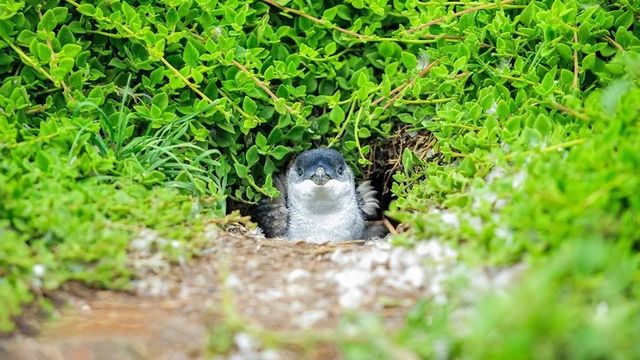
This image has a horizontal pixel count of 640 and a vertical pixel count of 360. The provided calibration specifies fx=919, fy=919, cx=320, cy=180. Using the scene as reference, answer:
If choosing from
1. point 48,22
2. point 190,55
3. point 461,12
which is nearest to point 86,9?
point 48,22

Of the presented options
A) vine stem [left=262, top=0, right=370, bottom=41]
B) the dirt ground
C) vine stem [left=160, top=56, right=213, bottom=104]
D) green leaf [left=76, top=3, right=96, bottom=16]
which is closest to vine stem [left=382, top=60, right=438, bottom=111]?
vine stem [left=262, top=0, right=370, bottom=41]

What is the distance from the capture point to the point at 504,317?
2.44m

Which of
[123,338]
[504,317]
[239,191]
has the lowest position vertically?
[239,191]

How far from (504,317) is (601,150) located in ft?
3.48

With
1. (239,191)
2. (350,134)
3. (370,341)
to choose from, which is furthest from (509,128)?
(370,341)

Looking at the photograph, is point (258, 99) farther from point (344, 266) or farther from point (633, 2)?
point (633, 2)

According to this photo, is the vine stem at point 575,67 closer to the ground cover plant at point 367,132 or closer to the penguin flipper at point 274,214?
the ground cover plant at point 367,132

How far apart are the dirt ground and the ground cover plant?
0.10 meters

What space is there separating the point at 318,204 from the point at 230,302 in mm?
2226

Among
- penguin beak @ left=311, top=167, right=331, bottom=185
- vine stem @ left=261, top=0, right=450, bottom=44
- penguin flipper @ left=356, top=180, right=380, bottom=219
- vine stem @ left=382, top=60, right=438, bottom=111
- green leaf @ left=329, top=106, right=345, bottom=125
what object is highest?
vine stem @ left=261, top=0, right=450, bottom=44

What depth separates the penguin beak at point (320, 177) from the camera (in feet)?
16.1

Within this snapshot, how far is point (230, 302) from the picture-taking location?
3.02 m

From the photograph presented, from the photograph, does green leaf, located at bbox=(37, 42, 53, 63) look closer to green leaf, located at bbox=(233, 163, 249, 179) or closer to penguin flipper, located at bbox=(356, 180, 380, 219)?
green leaf, located at bbox=(233, 163, 249, 179)

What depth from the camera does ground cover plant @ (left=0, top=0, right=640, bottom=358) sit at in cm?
283
